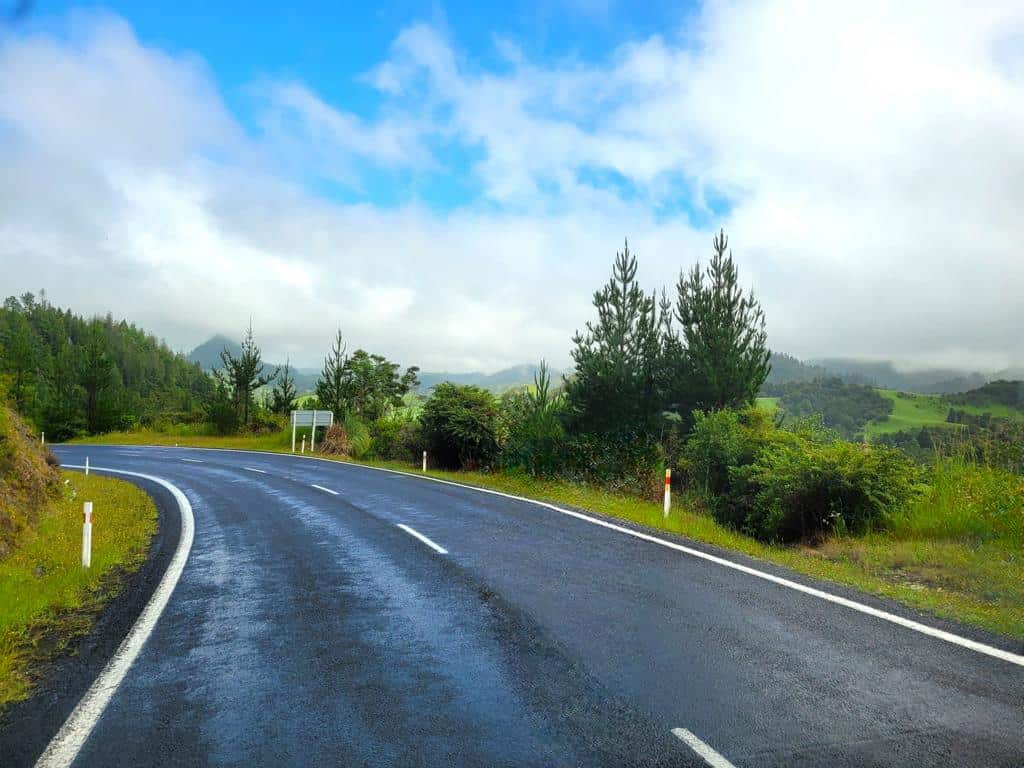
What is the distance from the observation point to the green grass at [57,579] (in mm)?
5375

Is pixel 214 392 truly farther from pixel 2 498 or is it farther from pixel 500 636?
pixel 500 636

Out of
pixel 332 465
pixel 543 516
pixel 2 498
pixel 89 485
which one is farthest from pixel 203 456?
pixel 543 516

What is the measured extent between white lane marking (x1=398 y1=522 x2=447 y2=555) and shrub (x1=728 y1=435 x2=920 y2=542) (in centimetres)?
586

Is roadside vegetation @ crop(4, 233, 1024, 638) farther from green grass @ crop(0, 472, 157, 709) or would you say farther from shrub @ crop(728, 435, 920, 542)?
green grass @ crop(0, 472, 157, 709)

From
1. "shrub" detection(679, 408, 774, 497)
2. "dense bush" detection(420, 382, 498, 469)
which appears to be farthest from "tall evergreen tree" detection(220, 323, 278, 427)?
"shrub" detection(679, 408, 774, 497)

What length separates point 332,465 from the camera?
93.8ft

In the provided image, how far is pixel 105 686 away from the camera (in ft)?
14.9

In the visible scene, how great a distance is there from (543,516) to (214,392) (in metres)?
48.0

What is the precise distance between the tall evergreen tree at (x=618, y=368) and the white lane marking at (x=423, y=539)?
36.5ft

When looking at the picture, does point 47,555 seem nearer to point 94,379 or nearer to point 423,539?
point 423,539

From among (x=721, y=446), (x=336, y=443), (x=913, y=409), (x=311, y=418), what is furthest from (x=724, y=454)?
(x=913, y=409)

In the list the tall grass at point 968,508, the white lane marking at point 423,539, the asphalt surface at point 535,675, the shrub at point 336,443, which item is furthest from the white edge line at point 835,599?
the shrub at point 336,443

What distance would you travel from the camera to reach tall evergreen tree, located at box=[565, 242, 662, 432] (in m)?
21.5

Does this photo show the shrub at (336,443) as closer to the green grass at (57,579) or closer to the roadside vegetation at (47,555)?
the roadside vegetation at (47,555)
